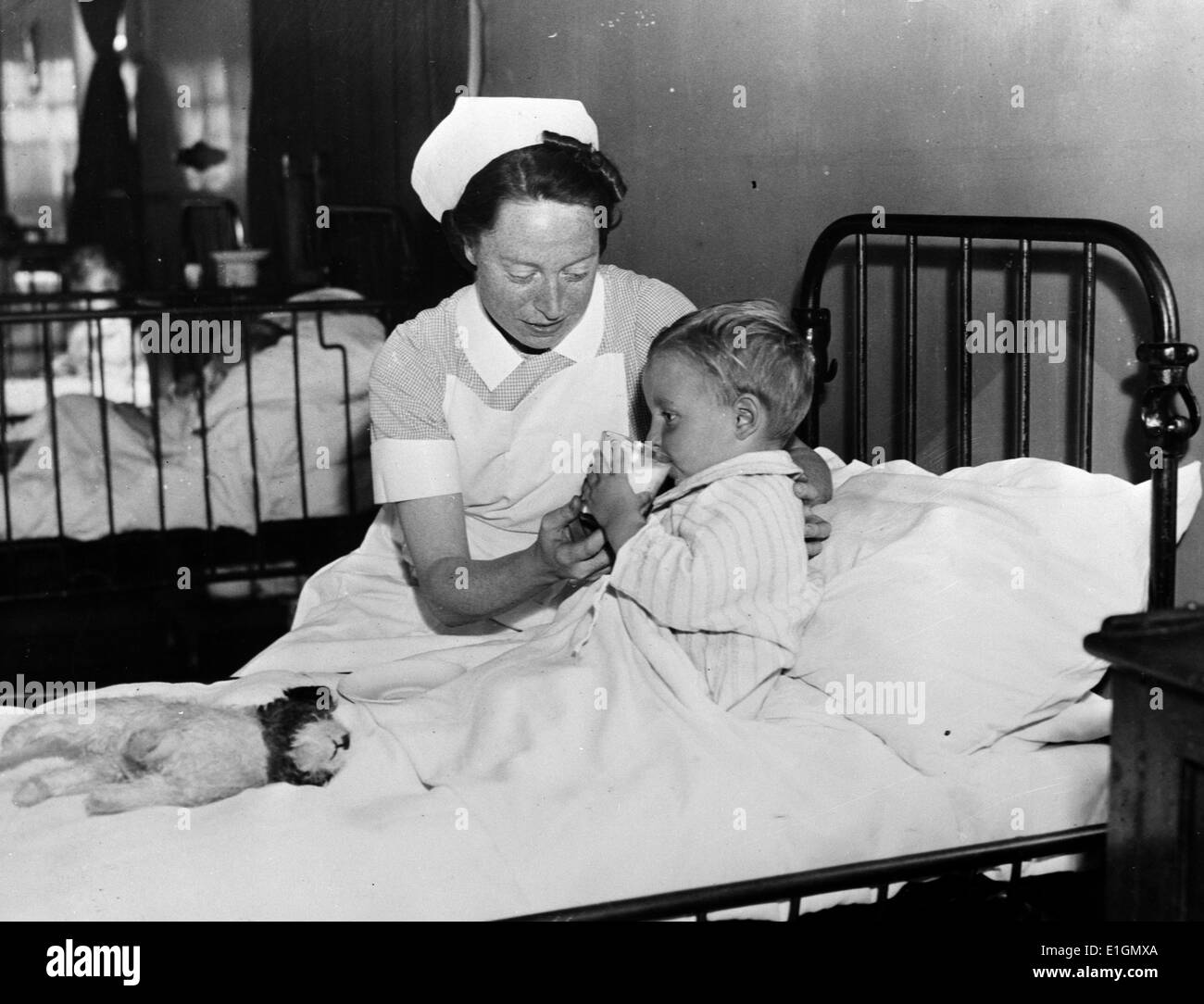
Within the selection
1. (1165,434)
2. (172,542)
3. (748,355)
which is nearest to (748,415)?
(748,355)

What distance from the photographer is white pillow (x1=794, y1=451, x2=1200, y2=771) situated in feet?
6.45

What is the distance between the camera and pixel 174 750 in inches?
70.9

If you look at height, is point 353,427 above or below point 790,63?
below

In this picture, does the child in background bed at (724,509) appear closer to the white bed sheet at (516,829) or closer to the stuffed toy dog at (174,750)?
the white bed sheet at (516,829)

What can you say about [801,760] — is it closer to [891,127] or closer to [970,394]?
[970,394]

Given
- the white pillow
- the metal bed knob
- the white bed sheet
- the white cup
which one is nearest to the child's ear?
the white cup

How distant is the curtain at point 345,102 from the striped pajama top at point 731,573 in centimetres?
309

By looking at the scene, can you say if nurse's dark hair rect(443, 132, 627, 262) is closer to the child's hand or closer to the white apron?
the white apron

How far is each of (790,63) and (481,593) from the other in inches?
57.1

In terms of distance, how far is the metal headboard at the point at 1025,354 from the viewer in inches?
81.5

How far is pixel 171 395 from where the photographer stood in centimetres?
518

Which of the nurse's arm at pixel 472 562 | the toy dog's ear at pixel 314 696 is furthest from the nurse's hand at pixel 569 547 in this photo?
the toy dog's ear at pixel 314 696
